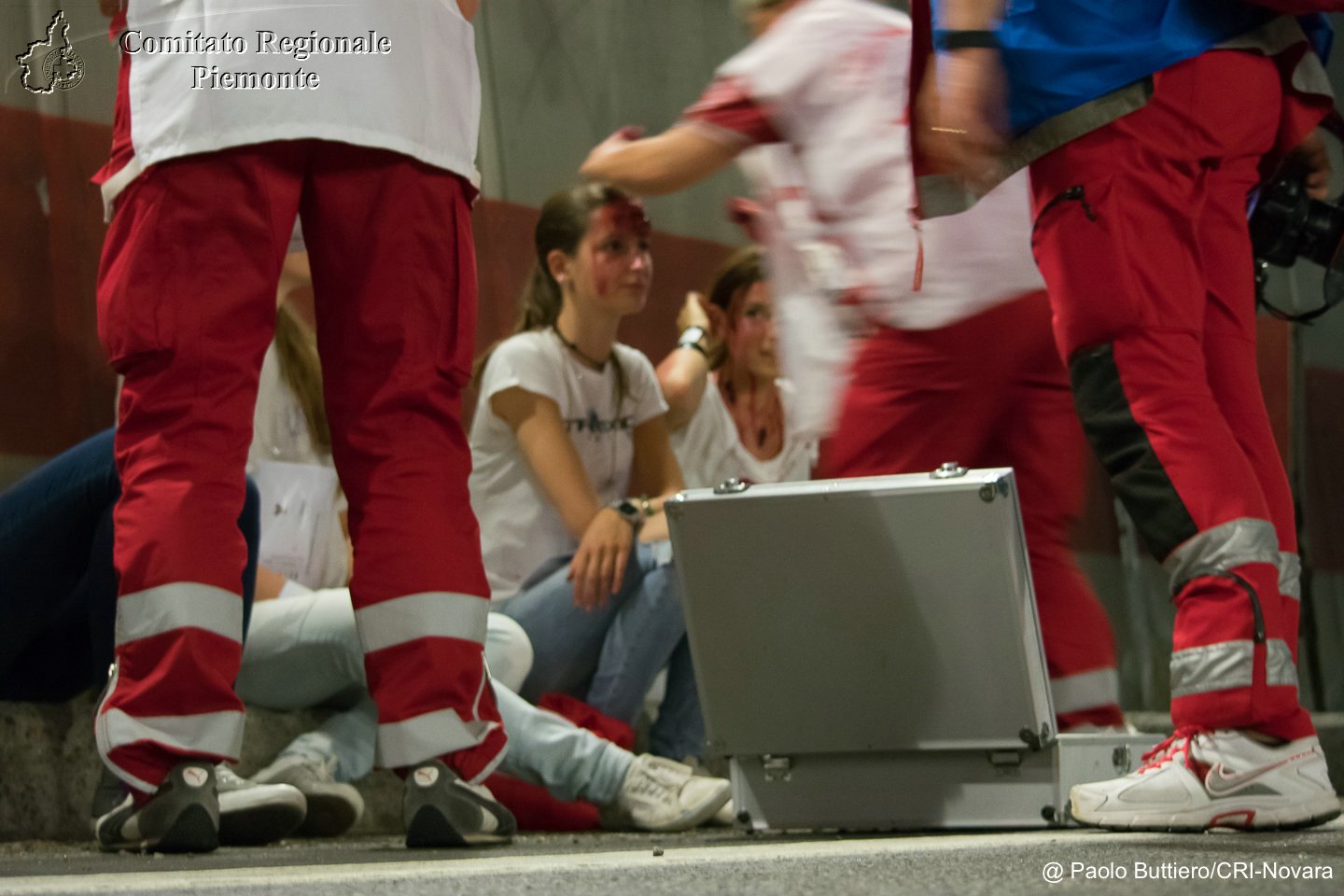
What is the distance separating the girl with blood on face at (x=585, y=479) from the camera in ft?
7.34

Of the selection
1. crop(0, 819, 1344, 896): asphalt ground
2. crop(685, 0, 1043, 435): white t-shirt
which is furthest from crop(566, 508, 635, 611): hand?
crop(0, 819, 1344, 896): asphalt ground

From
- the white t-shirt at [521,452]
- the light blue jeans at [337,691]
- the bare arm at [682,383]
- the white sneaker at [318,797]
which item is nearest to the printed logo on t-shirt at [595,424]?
the white t-shirt at [521,452]

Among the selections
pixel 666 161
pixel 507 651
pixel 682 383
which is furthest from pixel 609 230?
pixel 507 651

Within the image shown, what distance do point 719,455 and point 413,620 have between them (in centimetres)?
147

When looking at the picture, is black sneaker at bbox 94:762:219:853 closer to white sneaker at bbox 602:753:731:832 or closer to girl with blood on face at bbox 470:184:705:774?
white sneaker at bbox 602:753:731:832

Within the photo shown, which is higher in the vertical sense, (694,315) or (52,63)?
(52,63)

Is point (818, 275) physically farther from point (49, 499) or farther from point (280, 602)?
point (49, 499)

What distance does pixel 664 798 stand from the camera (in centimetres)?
199

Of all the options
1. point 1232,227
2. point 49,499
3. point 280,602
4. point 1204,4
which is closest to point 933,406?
point 1232,227

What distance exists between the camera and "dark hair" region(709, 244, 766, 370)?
2.95 meters

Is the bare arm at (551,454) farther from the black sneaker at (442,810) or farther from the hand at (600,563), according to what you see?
the black sneaker at (442,810)

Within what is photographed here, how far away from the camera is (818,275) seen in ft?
6.99

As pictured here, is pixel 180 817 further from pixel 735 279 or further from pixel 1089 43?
pixel 735 279

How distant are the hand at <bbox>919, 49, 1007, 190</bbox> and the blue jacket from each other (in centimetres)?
3
